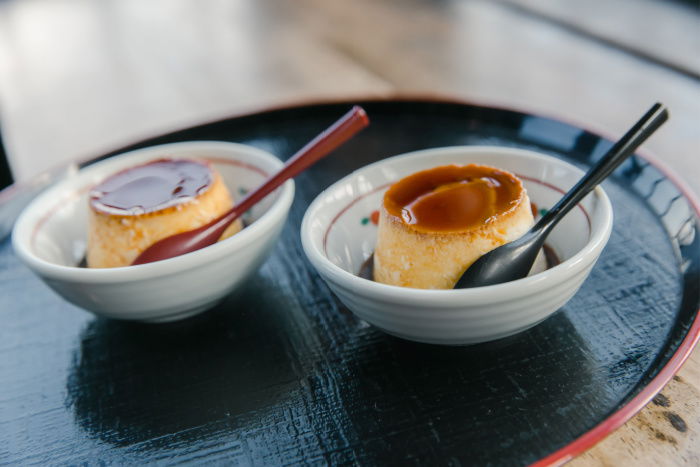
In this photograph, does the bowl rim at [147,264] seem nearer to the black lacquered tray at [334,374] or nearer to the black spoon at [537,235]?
the black lacquered tray at [334,374]

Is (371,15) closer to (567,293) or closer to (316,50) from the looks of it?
(316,50)

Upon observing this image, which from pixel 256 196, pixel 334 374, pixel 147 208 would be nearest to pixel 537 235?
pixel 334 374

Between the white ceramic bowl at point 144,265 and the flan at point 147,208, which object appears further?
the flan at point 147,208

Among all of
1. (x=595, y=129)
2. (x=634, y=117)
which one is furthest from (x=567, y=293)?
(x=634, y=117)

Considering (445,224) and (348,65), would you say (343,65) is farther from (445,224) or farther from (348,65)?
(445,224)

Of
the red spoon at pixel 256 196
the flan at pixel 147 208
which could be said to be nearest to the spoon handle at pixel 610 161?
the red spoon at pixel 256 196
